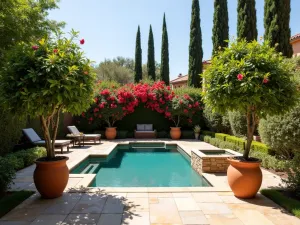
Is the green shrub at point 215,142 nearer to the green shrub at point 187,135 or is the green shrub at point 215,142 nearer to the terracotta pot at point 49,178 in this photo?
the green shrub at point 187,135

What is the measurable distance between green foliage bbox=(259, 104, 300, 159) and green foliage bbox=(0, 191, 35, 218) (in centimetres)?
671

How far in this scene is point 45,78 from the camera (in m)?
4.24

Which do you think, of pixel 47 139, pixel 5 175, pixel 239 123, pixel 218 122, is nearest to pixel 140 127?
pixel 218 122

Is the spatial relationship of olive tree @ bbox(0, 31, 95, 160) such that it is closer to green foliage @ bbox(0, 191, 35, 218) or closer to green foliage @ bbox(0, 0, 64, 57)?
green foliage @ bbox(0, 191, 35, 218)

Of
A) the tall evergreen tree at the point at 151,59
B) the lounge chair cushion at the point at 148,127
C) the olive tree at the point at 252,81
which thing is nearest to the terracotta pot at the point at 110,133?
the lounge chair cushion at the point at 148,127

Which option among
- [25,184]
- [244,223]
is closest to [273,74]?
[244,223]

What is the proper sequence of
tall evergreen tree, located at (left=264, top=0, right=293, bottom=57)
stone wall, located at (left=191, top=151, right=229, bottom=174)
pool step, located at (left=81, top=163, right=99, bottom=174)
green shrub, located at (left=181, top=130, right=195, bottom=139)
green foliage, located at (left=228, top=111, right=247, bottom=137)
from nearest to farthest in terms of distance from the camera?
1. stone wall, located at (left=191, top=151, right=229, bottom=174)
2. pool step, located at (left=81, top=163, right=99, bottom=174)
3. green foliage, located at (left=228, top=111, right=247, bottom=137)
4. tall evergreen tree, located at (left=264, top=0, right=293, bottom=57)
5. green shrub, located at (left=181, top=130, right=195, bottom=139)

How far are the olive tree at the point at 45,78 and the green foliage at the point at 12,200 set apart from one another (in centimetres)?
168

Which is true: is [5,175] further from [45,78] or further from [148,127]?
[148,127]

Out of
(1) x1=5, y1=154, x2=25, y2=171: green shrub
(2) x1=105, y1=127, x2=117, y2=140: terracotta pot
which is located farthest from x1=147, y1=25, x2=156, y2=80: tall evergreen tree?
(1) x1=5, y1=154, x2=25, y2=171: green shrub

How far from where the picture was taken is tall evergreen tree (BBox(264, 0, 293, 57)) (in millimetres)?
11516

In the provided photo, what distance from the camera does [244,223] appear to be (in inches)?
145

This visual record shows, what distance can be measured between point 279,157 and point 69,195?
22.0ft

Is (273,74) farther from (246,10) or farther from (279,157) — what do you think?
(246,10)
